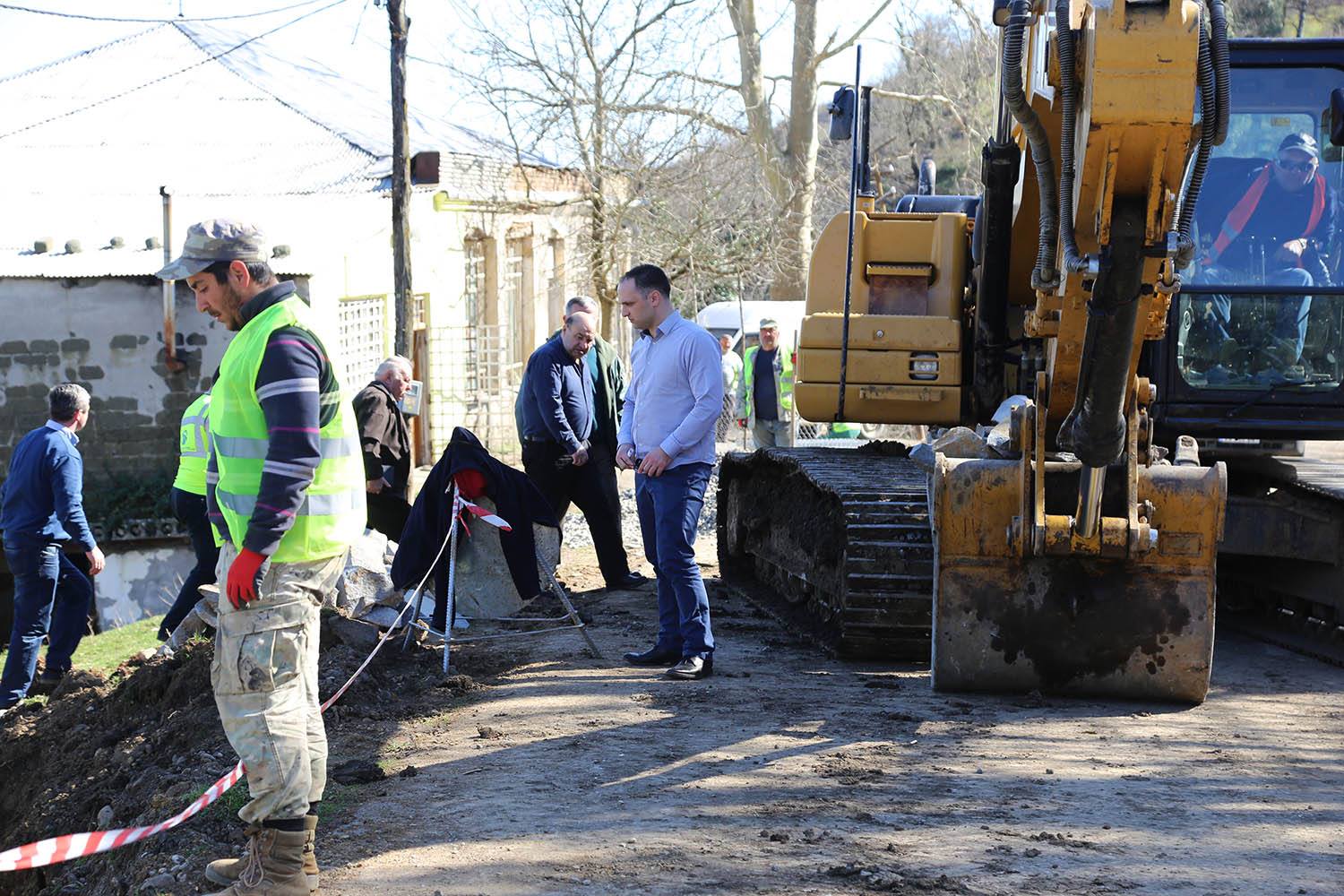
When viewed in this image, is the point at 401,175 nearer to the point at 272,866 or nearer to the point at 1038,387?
the point at 1038,387

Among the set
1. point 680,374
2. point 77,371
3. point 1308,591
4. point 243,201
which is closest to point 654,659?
point 680,374

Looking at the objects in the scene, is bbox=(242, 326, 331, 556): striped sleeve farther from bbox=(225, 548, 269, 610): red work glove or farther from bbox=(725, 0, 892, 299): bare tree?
bbox=(725, 0, 892, 299): bare tree

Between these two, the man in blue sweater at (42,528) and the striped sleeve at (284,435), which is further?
the man in blue sweater at (42,528)

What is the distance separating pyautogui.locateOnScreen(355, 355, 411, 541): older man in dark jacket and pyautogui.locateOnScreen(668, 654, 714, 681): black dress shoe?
2.96 metres

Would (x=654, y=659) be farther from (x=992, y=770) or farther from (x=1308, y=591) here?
(x=1308, y=591)

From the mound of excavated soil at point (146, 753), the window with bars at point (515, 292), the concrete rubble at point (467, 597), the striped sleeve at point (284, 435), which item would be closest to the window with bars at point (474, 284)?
the window with bars at point (515, 292)

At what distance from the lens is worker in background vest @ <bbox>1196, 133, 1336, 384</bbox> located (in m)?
7.79

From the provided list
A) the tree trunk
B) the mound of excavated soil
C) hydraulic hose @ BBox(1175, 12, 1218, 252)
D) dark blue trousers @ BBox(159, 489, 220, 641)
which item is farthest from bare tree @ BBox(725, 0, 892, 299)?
hydraulic hose @ BBox(1175, 12, 1218, 252)

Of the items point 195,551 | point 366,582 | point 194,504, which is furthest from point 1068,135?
point 195,551

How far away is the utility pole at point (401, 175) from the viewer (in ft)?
51.8

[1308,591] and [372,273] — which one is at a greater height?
[372,273]

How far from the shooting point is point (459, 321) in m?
23.0

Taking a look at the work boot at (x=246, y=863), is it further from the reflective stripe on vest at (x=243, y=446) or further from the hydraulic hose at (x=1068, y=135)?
the hydraulic hose at (x=1068, y=135)

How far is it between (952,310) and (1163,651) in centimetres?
231
